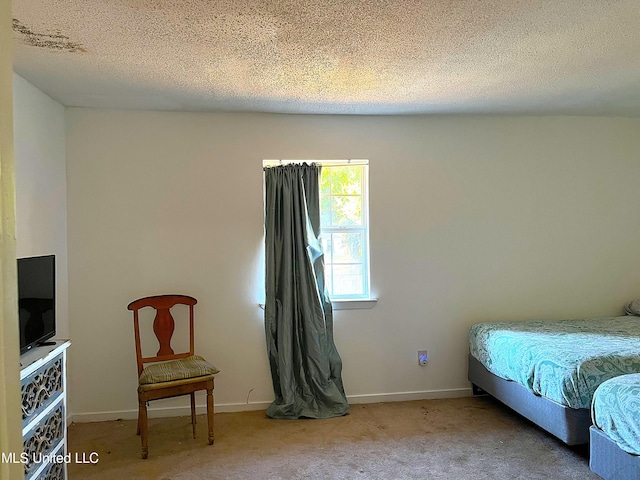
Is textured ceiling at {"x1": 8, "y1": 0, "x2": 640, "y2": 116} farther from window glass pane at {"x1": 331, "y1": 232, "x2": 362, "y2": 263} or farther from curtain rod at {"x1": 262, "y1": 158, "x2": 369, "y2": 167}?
window glass pane at {"x1": 331, "y1": 232, "x2": 362, "y2": 263}

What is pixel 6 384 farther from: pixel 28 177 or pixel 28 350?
pixel 28 177

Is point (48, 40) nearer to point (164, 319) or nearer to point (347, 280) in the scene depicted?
point (164, 319)

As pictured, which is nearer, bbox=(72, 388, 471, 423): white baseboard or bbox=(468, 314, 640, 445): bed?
bbox=(468, 314, 640, 445): bed

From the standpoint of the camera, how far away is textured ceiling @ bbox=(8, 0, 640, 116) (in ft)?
7.05

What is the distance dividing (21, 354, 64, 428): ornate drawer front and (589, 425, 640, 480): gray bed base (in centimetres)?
267

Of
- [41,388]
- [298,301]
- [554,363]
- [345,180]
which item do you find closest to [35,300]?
[41,388]

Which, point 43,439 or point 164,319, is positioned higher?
point 164,319

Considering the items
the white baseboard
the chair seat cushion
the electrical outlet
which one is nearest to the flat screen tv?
the chair seat cushion

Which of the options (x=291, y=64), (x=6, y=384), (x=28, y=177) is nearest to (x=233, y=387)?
(x=28, y=177)

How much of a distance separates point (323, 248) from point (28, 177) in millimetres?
2089

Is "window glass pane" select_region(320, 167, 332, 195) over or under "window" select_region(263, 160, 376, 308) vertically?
over

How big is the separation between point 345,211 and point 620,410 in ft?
7.86

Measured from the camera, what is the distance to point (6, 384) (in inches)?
22.4

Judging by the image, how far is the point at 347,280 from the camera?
4.13 metres
